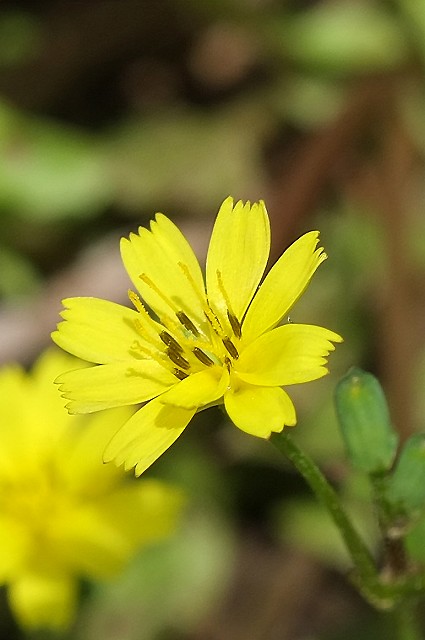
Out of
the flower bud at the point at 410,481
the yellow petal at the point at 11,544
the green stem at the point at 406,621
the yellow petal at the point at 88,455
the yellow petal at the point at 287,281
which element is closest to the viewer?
the yellow petal at the point at 287,281

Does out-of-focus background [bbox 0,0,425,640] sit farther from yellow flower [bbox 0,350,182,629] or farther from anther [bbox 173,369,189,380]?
anther [bbox 173,369,189,380]

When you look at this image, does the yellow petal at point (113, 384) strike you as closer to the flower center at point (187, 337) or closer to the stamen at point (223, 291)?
the flower center at point (187, 337)

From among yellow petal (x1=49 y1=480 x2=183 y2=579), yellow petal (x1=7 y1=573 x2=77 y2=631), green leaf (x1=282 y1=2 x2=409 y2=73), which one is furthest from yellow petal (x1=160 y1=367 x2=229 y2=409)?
A: green leaf (x1=282 y1=2 x2=409 y2=73)

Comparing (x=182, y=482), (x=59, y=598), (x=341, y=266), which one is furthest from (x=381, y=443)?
(x=341, y=266)

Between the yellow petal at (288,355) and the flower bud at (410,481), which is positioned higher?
the yellow petal at (288,355)

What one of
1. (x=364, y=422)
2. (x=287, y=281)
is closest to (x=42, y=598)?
(x=364, y=422)

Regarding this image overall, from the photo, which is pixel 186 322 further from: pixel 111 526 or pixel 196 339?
pixel 111 526

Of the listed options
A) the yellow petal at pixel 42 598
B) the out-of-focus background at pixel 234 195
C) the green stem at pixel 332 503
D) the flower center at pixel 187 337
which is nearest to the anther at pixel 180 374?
the flower center at pixel 187 337

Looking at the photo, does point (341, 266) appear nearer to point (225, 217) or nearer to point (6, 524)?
point (6, 524)

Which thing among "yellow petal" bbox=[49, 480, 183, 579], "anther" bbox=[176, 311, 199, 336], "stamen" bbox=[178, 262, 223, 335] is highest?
"stamen" bbox=[178, 262, 223, 335]
